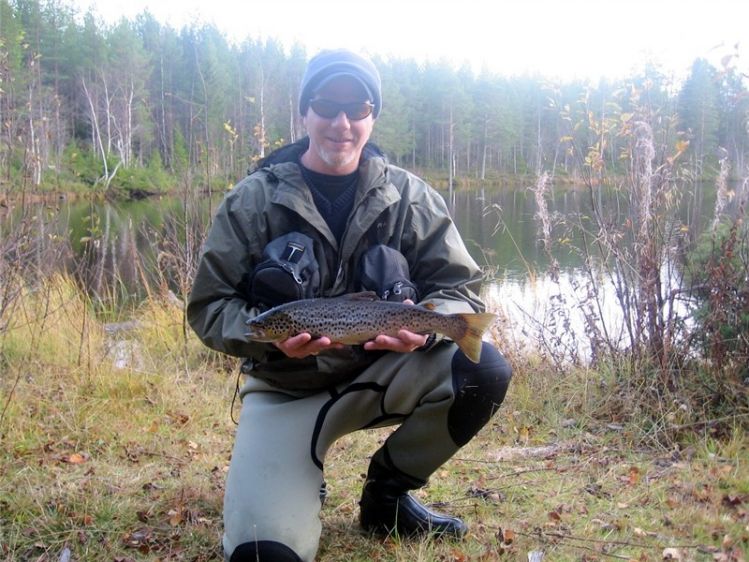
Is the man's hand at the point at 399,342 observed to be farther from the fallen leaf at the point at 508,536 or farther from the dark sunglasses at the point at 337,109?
the dark sunglasses at the point at 337,109

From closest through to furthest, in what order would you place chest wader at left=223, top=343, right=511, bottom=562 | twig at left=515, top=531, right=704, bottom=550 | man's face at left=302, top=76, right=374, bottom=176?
chest wader at left=223, top=343, right=511, bottom=562 < twig at left=515, top=531, right=704, bottom=550 < man's face at left=302, top=76, right=374, bottom=176

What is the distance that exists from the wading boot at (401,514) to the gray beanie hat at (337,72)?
196 cm

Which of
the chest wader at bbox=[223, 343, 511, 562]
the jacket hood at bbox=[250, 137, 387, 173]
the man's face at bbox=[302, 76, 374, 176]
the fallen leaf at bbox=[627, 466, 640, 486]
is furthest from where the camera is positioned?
the fallen leaf at bbox=[627, 466, 640, 486]

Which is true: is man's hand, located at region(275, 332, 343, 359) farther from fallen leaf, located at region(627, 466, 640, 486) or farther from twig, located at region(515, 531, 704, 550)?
fallen leaf, located at region(627, 466, 640, 486)

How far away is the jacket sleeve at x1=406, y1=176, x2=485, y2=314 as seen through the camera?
3.41m

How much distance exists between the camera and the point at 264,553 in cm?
274

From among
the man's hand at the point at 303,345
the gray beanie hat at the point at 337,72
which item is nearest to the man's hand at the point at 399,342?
the man's hand at the point at 303,345

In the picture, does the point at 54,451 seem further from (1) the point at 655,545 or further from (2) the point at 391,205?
(1) the point at 655,545

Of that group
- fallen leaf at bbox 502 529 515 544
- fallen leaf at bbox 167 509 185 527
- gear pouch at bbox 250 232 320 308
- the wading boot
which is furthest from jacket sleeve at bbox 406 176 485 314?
fallen leaf at bbox 167 509 185 527

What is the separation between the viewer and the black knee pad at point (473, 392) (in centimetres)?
311

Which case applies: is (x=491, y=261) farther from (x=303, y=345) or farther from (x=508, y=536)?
(x=303, y=345)

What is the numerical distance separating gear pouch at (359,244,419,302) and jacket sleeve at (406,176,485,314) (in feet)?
0.65

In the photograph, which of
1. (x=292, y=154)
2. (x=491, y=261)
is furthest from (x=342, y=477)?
(x=491, y=261)

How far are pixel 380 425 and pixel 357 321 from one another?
0.76m
